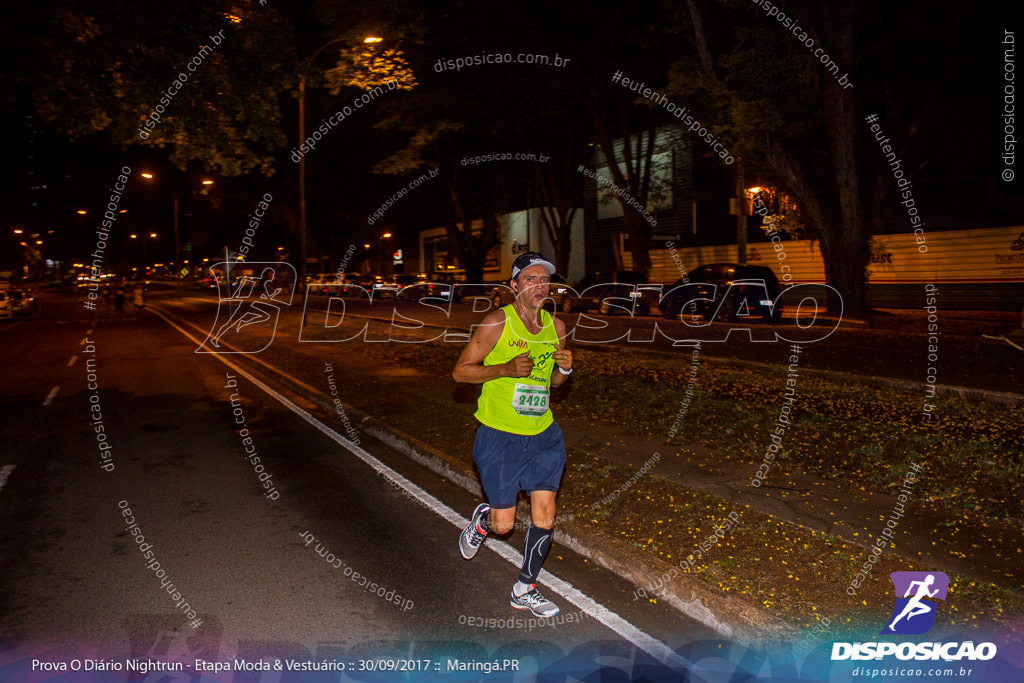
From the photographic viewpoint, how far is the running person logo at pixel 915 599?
4.21 metres

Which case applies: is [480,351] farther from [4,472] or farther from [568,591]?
[4,472]

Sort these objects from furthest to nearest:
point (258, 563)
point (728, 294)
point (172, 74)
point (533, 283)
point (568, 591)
Result: point (728, 294)
point (172, 74)
point (258, 563)
point (568, 591)
point (533, 283)

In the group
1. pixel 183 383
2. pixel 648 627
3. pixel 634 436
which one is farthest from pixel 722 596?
pixel 183 383

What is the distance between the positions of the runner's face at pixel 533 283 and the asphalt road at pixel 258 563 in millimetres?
1853

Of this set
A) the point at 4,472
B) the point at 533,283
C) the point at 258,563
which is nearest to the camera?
the point at 533,283

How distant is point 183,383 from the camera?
1481cm

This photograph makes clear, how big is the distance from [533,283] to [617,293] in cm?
2641

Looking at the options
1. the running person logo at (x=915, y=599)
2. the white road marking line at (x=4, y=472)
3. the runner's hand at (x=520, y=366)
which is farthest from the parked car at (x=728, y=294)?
the runner's hand at (x=520, y=366)

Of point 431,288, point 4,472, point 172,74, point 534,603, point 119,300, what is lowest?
point 4,472

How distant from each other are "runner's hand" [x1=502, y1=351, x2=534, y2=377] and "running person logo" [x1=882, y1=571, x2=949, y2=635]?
7.80ft

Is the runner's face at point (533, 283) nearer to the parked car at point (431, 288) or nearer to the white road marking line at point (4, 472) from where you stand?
the white road marking line at point (4, 472)

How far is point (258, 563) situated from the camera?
5375 millimetres

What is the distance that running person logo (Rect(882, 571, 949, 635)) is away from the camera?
166 inches

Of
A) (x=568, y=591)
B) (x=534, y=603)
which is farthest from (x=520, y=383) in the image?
(x=568, y=591)
